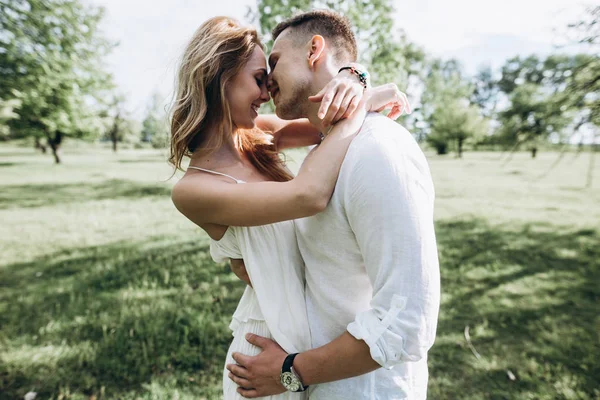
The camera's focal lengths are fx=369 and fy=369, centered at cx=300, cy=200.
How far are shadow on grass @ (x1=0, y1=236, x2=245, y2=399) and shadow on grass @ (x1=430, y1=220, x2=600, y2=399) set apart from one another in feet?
9.08

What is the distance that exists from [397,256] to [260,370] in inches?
32.0

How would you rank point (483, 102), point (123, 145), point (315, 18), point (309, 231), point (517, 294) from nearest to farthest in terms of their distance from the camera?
point (309, 231)
point (315, 18)
point (517, 294)
point (123, 145)
point (483, 102)

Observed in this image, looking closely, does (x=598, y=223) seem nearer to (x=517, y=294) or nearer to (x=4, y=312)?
(x=517, y=294)

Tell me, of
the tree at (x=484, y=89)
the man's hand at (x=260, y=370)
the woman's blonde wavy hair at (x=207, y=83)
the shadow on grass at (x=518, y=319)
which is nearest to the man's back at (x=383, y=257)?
the man's hand at (x=260, y=370)

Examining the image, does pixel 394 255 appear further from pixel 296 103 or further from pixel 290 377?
pixel 296 103

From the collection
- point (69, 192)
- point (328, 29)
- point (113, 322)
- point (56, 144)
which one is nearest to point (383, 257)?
point (328, 29)

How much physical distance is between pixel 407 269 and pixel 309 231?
0.51 metres

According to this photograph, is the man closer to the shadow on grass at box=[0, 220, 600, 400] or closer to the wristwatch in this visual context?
the wristwatch

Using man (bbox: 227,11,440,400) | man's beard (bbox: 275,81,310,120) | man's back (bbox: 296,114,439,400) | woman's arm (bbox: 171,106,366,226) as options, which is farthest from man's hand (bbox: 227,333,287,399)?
man's beard (bbox: 275,81,310,120)

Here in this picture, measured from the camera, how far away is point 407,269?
1219 mm

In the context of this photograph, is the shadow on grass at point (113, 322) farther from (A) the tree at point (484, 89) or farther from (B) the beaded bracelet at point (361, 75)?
(A) the tree at point (484, 89)

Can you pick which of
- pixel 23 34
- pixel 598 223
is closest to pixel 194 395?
pixel 23 34

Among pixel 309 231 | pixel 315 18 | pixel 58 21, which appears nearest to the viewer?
pixel 309 231

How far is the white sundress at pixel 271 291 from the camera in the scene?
1.61 metres
